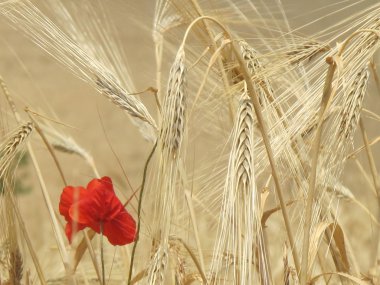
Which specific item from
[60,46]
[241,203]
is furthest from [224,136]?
[241,203]

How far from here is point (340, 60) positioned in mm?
808

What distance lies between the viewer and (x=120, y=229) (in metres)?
0.92

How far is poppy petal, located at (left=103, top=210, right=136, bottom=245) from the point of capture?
36.3 inches

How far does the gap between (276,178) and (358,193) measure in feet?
2.01

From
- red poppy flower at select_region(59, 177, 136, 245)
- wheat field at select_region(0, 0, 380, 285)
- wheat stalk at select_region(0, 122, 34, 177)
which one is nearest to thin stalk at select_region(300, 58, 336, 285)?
wheat field at select_region(0, 0, 380, 285)

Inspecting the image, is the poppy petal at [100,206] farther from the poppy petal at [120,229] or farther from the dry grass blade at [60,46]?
the dry grass blade at [60,46]

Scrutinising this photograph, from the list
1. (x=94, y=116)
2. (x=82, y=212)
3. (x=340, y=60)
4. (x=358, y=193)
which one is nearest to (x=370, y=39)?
(x=340, y=60)

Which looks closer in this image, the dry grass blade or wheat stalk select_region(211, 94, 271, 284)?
wheat stalk select_region(211, 94, 271, 284)

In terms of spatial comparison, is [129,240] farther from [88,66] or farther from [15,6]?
[15,6]

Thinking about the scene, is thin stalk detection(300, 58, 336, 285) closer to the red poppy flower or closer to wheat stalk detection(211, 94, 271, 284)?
wheat stalk detection(211, 94, 271, 284)

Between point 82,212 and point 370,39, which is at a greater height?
point 370,39

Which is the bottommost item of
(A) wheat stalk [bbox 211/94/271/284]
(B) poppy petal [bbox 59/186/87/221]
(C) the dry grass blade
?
(A) wheat stalk [bbox 211/94/271/284]

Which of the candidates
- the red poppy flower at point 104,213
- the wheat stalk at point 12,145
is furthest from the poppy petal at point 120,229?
the wheat stalk at point 12,145

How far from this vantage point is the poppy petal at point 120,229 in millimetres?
923
